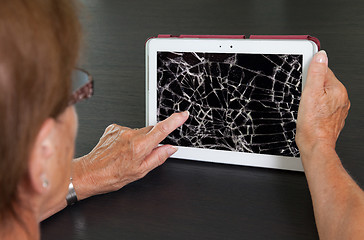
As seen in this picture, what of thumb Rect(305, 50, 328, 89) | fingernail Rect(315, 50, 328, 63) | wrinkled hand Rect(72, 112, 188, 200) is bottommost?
wrinkled hand Rect(72, 112, 188, 200)

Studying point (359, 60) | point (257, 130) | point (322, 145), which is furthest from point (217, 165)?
point (359, 60)

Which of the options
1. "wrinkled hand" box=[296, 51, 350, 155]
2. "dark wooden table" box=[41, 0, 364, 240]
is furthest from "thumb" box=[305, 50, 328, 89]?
"dark wooden table" box=[41, 0, 364, 240]

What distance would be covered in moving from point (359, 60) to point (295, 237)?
654 mm

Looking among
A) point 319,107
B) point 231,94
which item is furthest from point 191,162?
point 319,107

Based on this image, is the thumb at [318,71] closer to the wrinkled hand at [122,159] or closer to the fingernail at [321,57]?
the fingernail at [321,57]

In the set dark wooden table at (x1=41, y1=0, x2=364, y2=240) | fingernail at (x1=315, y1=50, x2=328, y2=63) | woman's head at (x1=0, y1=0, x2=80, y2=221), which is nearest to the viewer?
woman's head at (x1=0, y1=0, x2=80, y2=221)

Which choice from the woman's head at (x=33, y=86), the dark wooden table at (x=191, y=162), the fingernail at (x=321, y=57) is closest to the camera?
the woman's head at (x=33, y=86)

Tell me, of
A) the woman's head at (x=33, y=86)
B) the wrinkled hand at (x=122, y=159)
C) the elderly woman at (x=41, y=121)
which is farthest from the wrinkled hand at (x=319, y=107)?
the woman's head at (x=33, y=86)

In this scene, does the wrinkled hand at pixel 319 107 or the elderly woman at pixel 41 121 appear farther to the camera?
the wrinkled hand at pixel 319 107

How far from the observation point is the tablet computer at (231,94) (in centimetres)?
85

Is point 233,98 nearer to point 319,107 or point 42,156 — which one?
point 319,107

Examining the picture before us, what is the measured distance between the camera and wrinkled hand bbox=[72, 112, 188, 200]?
2.65 feet

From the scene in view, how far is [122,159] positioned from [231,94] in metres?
0.26

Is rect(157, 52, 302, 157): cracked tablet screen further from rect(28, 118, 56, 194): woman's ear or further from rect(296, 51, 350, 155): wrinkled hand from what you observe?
rect(28, 118, 56, 194): woman's ear
